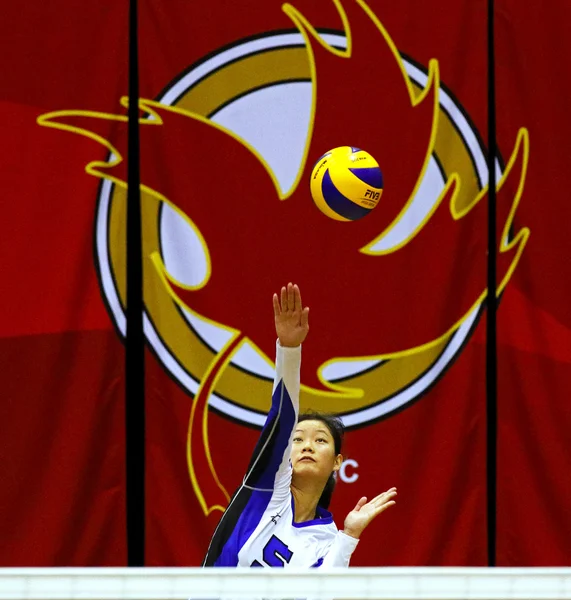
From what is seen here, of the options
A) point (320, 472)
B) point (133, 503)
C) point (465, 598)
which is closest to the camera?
point (465, 598)

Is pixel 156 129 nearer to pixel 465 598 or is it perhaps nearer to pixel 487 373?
pixel 487 373

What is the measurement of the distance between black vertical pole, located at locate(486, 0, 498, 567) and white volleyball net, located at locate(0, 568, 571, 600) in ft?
10.8

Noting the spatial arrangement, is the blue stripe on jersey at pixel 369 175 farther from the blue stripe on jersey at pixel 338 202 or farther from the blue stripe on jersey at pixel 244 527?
the blue stripe on jersey at pixel 244 527

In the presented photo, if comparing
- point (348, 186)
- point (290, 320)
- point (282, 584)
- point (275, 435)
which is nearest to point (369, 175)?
point (348, 186)

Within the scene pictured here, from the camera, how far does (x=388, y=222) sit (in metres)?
6.82

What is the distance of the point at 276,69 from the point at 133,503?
9.09 feet

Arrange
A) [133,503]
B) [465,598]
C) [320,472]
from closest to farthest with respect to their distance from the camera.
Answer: [465,598] < [320,472] < [133,503]

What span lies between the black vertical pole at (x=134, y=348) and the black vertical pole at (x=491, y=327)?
2088 mm

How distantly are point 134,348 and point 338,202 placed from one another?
1.86 meters

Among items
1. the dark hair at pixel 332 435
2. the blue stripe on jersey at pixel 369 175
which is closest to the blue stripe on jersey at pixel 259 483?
the dark hair at pixel 332 435

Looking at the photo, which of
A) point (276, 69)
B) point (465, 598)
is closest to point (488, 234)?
point (276, 69)

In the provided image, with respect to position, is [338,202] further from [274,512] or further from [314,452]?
[274,512]

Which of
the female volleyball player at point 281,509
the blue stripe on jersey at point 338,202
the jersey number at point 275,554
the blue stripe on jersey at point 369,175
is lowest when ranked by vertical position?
the jersey number at point 275,554

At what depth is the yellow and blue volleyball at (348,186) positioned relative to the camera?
17.8ft
